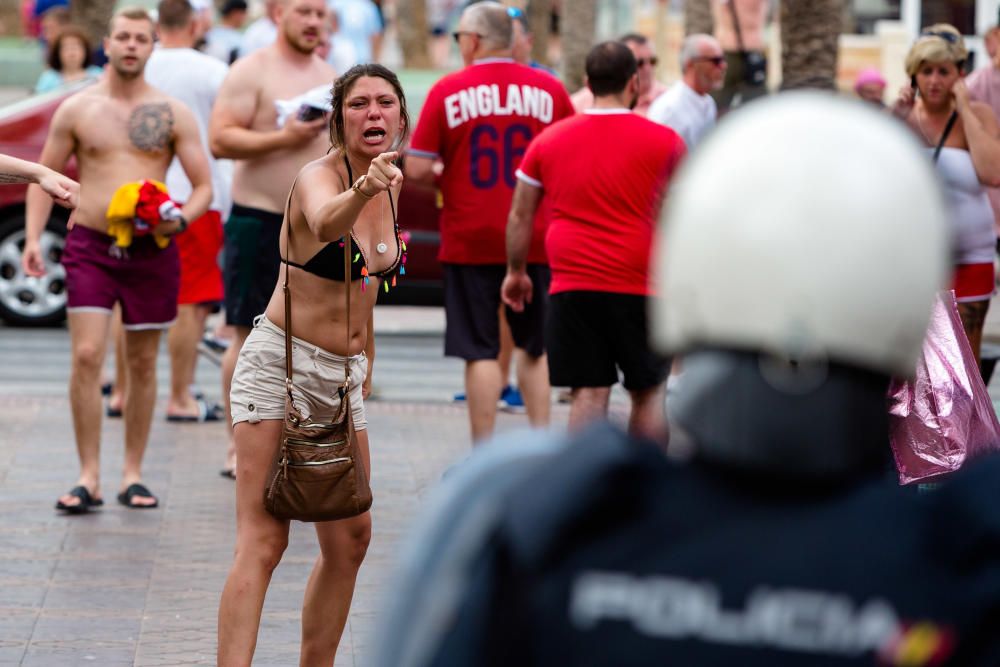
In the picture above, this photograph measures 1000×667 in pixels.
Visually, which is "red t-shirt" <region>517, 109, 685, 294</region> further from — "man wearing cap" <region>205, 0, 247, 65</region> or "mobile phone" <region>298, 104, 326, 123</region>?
"man wearing cap" <region>205, 0, 247, 65</region>

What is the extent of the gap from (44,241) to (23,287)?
1.39ft

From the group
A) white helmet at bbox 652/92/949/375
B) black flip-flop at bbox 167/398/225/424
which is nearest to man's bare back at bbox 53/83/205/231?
black flip-flop at bbox 167/398/225/424

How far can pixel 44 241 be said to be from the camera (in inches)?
504

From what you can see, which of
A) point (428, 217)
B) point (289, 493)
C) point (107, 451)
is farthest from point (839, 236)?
point (428, 217)

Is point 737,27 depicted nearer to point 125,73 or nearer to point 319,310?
point 125,73

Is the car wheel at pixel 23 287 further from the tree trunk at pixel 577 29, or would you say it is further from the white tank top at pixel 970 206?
the tree trunk at pixel 577 29

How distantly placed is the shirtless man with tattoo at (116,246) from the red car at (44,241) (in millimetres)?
4768

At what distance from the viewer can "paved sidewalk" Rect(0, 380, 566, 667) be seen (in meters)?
5.53

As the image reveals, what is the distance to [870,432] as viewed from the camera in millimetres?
1515

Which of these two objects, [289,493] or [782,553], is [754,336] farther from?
[289,493]

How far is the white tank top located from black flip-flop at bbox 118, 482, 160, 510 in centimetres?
360

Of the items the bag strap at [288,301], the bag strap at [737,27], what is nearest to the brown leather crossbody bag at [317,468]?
the bag strap at [288,301]

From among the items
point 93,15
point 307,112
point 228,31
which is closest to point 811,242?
point 307,112

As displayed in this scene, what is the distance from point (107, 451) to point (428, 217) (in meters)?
4.47
